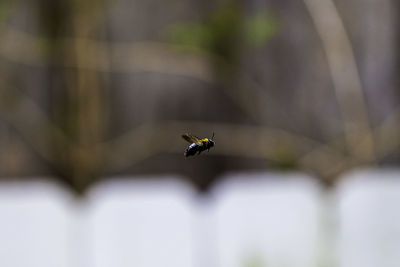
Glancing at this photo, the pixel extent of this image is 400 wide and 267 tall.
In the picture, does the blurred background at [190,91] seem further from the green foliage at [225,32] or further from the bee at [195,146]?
the bee at [195,146]

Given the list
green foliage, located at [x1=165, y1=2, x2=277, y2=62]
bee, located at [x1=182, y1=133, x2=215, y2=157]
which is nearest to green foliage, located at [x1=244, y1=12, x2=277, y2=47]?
green foliage, located at [x1=165, y1=2, x2=277, y2=62]

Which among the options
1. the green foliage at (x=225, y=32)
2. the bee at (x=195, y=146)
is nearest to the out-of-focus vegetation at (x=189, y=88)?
the green foliage at (x=225, y=32)

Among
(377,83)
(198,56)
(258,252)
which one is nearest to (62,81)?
(198,56)

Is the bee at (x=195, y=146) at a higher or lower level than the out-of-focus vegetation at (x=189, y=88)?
lower

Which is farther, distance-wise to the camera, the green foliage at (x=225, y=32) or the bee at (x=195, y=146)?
the green foliage at (x=225, y=32)

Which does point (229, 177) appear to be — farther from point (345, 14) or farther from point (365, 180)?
point (345, 14)

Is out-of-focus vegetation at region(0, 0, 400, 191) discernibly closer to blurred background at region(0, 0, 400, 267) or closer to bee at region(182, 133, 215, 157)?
blurred background at region(0, 0, 400, 267)

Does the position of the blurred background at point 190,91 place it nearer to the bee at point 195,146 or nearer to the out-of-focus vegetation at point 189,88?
the out-of-focus vegetation at point 189,88

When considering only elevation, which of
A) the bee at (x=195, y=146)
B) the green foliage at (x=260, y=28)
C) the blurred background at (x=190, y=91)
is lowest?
the bee at (x=195, y=146)
